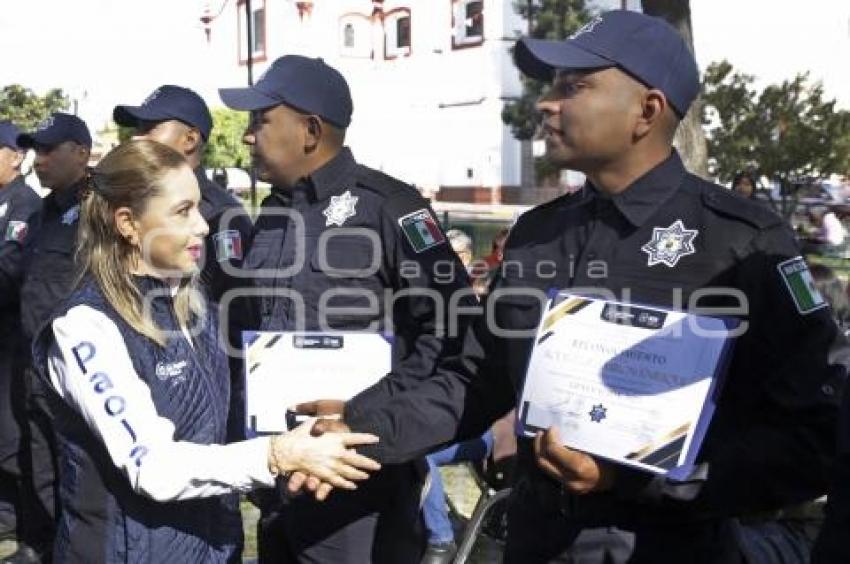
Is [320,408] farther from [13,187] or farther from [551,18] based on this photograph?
[551,18]

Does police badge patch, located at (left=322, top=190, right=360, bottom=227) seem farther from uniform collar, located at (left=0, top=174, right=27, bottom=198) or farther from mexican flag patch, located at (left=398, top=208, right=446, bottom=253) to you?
uniform collar, located at (left=0, top=174, right=27, bottom=198)

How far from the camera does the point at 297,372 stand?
303 centimetres

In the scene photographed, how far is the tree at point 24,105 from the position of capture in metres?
33.4

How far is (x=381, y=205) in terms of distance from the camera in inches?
132

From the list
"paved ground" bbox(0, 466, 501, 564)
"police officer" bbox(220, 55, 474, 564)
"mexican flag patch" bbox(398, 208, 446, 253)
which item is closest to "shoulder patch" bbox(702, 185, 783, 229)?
"police officer" bbox(220, 55, 474, 564)

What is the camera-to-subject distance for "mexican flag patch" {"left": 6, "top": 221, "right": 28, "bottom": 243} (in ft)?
18.0

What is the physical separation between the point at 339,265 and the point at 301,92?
63 cm

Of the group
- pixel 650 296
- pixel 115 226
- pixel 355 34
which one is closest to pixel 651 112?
pixel 650 296

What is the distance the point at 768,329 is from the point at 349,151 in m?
1.83

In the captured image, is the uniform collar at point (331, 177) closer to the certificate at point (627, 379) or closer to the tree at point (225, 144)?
the certificate at point (627, 379)

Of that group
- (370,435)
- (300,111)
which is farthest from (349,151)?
(370,435)

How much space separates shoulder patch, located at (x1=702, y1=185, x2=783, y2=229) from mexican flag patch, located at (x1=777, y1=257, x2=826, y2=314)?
0.35 ft

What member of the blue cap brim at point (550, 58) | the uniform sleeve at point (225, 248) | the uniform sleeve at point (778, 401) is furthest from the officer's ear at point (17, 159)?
the uniform sleeve at point (778, 401)

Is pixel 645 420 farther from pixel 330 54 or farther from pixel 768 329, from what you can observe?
pixel 330 54
